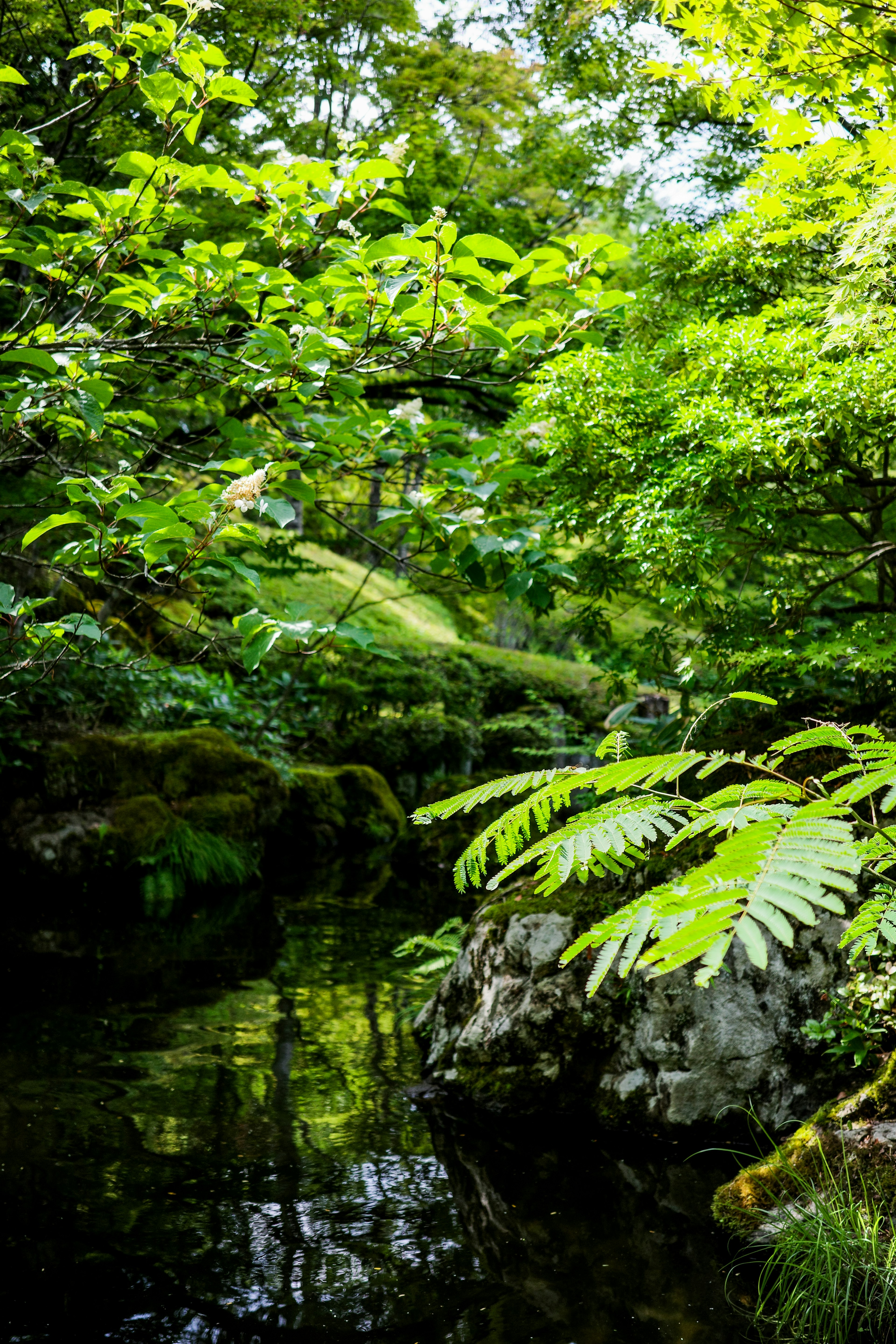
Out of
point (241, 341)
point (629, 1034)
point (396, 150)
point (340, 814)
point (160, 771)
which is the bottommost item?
point (340, 814)

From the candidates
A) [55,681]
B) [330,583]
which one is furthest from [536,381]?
[330,583]

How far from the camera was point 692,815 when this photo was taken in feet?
6.35

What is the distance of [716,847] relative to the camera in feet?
4.81

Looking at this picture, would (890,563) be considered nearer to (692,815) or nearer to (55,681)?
(692,815)

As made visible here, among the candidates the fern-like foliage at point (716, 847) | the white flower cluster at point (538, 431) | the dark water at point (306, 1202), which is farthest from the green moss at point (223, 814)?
the fern-like foliage at point (716, 847)

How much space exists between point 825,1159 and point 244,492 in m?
2.94

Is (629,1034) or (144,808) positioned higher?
(144,808)

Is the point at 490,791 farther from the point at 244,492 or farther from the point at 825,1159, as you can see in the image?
the point at 825,1159

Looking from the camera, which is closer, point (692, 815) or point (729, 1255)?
point (692, 815)

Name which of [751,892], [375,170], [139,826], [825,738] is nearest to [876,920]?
[825,738]

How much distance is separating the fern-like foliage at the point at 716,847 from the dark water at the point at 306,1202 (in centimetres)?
154

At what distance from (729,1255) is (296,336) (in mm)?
3624

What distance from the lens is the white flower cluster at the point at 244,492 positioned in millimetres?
2809

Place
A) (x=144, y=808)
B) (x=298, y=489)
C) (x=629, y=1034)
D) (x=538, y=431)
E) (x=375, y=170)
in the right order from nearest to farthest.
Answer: (x=375, y=170)
(x=298, y=489)
(x=629, y=1034)
(x=538, y=431)
(x=144, y=808)
